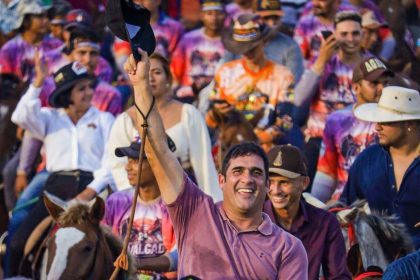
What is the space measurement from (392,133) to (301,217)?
5.89 feet

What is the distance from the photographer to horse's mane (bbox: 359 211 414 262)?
34.0ft

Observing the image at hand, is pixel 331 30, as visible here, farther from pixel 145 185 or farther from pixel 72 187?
pixel 145 185

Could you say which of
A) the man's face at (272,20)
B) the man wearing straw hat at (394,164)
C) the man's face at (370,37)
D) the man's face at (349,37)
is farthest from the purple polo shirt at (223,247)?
the man's face at (272,20)

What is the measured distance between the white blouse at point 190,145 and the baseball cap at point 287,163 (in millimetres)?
2344

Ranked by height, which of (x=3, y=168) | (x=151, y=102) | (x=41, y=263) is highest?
(x=151, y=102)

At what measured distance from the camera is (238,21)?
14.8m

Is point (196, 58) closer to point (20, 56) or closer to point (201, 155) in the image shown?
point (20, 56)

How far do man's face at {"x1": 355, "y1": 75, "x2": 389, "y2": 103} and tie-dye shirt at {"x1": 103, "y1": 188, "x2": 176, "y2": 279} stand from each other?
2885 mm

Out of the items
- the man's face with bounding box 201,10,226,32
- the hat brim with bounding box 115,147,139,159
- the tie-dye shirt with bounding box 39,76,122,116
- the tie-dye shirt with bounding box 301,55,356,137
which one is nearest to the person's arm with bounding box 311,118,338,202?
the tie-dye shirt with bounding box 301,55,356,137

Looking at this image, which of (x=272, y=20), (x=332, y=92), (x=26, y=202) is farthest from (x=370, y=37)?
(x=26, y=202)

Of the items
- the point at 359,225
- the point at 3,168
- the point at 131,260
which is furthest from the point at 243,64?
the point at 131,260

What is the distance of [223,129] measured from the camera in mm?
13008

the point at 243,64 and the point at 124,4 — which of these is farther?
the point at 243,64

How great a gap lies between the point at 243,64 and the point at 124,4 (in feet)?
22.0
